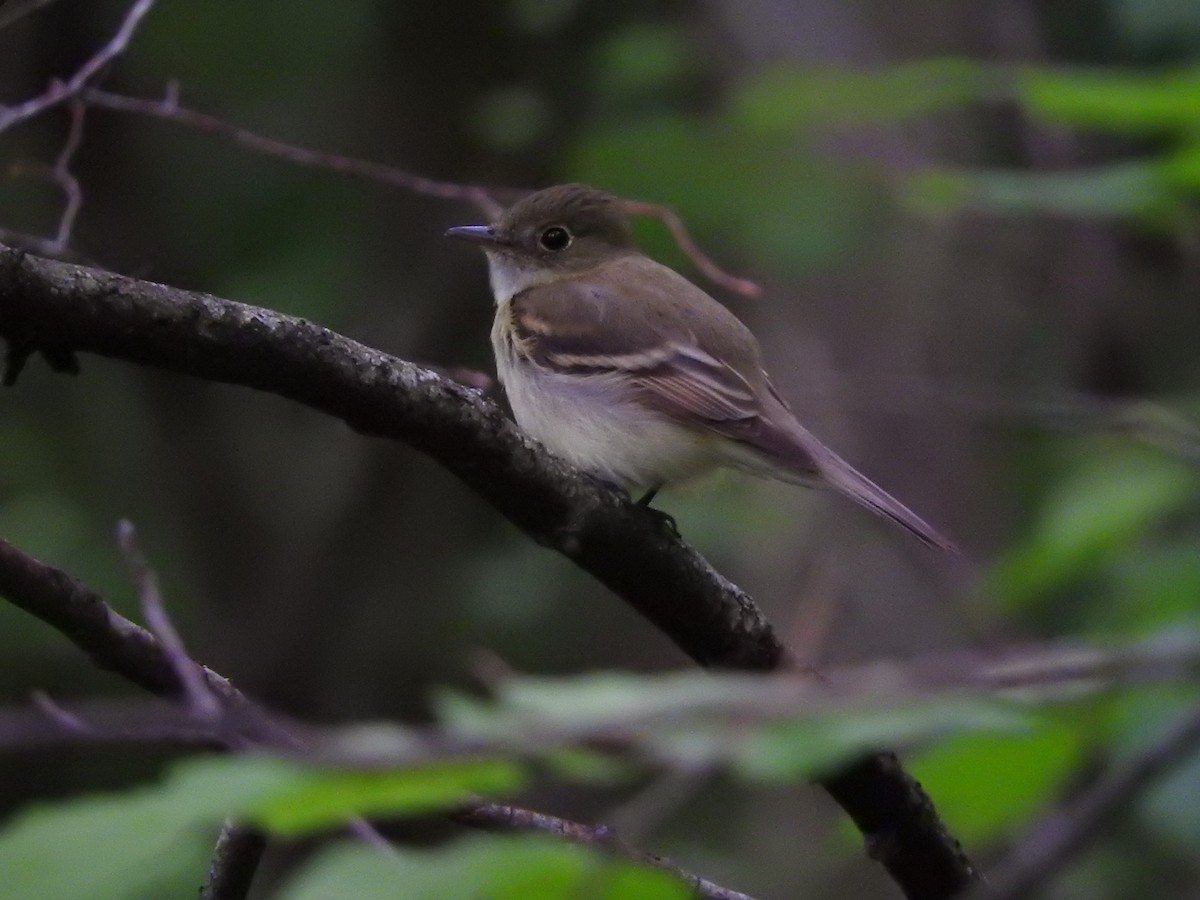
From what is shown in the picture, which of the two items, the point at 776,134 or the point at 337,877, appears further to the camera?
the point at 776,134

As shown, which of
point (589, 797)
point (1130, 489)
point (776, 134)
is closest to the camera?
point (1130, 489)

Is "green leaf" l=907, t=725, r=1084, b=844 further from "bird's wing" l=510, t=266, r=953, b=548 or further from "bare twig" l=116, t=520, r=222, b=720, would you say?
"bird's wing" l=510, t=266, r=953, b=548

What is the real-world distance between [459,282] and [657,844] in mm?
2936

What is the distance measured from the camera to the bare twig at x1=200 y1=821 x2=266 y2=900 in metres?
3.06

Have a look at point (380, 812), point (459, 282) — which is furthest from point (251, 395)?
point (380, 812)

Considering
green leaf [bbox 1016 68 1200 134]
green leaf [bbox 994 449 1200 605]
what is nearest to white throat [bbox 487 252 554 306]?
green leaf [bbox 994 449 1200 605]

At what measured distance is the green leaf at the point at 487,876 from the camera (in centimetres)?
145

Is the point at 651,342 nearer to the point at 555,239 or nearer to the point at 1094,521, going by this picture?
the point at 555,239

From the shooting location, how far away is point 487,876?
→ 57.4 inches

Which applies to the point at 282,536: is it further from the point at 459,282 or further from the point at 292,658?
the point at 459,282

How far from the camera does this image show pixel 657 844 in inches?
334

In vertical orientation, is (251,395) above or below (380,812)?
above

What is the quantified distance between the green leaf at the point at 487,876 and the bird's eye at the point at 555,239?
14.9ft

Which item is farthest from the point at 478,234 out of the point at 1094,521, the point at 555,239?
the point at 1094,521
